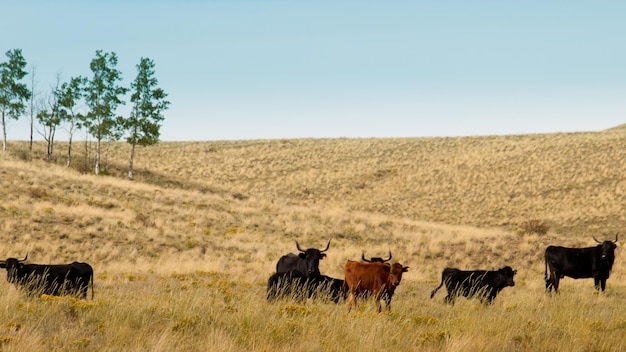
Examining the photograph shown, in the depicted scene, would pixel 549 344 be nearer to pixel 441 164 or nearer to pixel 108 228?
pixel 108 228

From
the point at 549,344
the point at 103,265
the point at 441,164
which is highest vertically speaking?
the point at 441,164

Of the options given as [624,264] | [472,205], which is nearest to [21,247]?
[624,264]

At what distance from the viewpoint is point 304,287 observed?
1181 cm

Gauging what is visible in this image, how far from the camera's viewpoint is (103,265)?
67.6ft

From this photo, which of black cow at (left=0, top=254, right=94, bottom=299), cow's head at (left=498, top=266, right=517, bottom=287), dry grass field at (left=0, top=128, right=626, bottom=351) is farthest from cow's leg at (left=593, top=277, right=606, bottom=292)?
black cow at (left=0, top=254, right=94, bottom=299)

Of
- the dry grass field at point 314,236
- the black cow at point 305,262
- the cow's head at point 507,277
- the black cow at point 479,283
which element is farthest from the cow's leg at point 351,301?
the cow's head at point 507,277

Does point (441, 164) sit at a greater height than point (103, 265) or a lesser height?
greater

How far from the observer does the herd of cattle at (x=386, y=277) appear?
11.3 meters

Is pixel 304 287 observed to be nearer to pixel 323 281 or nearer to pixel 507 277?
pixel 323 281

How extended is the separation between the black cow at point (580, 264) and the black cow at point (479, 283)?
4.02 metres

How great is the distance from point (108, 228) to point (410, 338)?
21462 mm

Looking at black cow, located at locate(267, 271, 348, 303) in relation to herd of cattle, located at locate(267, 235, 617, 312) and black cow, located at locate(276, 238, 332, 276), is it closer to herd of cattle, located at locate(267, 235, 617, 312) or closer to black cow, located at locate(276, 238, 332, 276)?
herd of cattle, located at locate(267, 235, 617, 312)

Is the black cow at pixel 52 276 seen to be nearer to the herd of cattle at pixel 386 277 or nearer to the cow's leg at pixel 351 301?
the herd of cattle at pixel 386 277

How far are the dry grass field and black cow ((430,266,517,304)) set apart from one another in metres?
0.41
